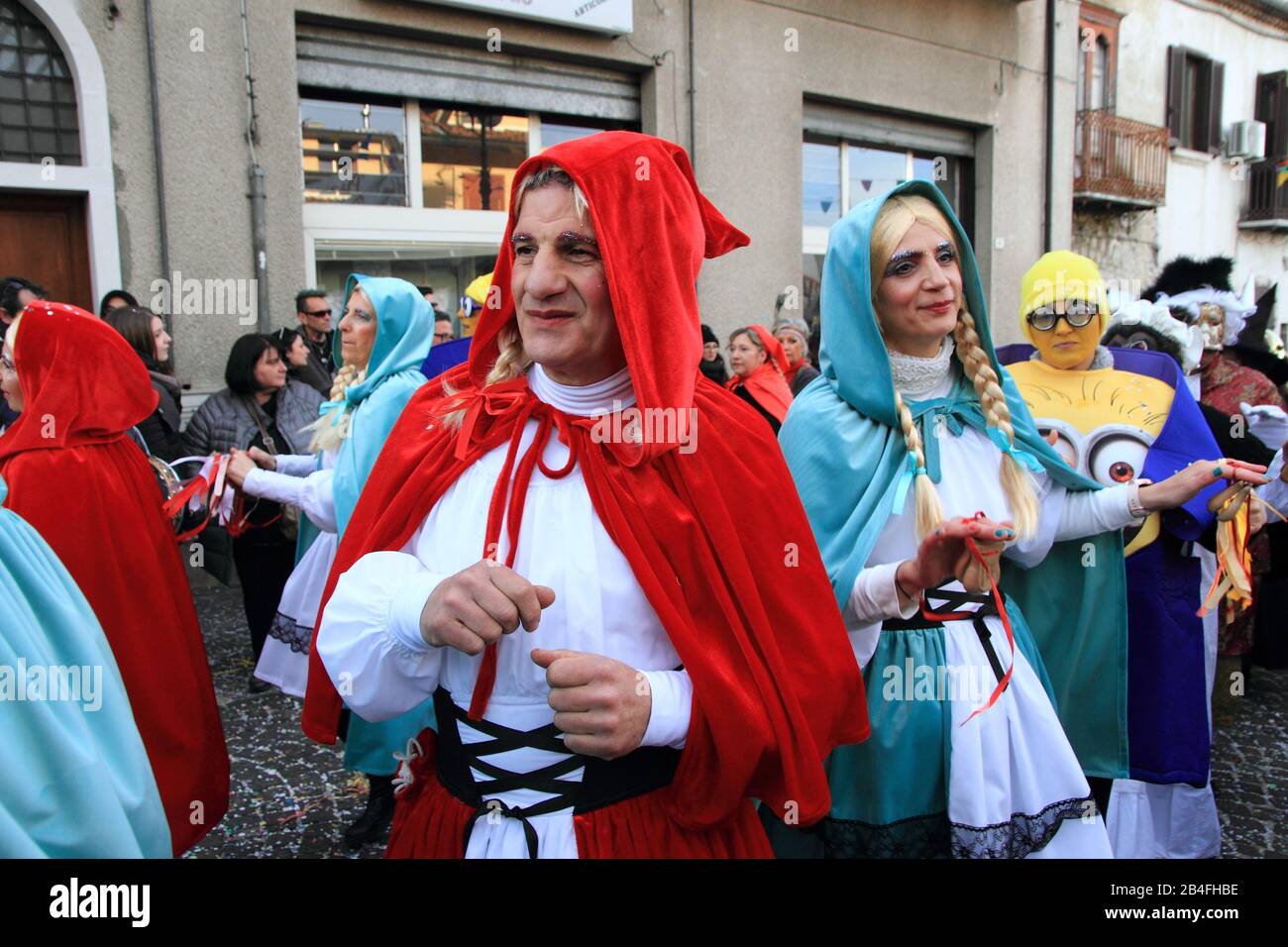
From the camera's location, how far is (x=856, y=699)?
1.78 m

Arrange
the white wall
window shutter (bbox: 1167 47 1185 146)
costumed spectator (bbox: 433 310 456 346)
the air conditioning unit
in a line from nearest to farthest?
costumed spectator (bbox: 433 310 456 346) → the white wall → window shutter (bbox: 1167 47 1185 146) → the air conditioning unit

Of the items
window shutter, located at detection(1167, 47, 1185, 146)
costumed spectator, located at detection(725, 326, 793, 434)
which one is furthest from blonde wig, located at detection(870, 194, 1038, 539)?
window shutter, located at detection(1167, 47, 1185, 146)

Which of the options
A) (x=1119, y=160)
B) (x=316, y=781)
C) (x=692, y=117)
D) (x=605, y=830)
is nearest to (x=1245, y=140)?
(x=1119, y=160)

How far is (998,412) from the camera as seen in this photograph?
2.43m

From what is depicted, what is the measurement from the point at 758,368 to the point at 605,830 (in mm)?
5668

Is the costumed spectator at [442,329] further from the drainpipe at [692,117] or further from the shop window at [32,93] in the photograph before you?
the drainpipe at [692,117]

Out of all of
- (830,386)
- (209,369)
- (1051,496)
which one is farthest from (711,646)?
(209,369)

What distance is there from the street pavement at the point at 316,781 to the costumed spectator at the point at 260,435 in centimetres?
46

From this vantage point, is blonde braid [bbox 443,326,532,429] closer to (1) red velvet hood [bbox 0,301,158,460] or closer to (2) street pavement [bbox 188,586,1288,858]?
(1) red velvet hood [bbox 0,301,158,460]

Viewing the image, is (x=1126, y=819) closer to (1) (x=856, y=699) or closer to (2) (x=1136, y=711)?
(2) (x=1136, y=711)

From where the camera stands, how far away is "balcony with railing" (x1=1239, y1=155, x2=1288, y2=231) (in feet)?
60.3

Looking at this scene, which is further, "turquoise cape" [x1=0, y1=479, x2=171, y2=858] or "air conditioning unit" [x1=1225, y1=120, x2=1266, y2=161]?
"air conditioning unit" [x1=1225, y1=120, x2=1266, y2=161]

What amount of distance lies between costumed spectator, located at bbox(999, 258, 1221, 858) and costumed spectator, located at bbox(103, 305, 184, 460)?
4.54m
